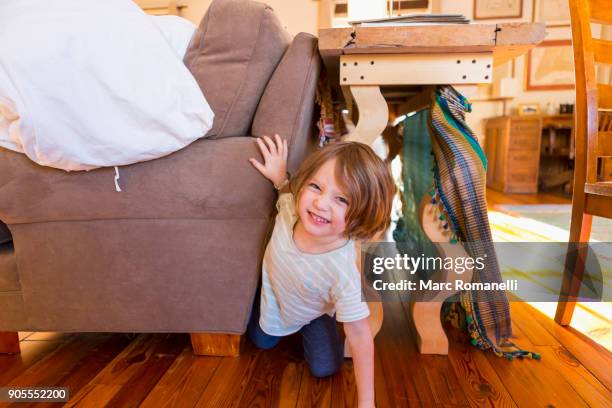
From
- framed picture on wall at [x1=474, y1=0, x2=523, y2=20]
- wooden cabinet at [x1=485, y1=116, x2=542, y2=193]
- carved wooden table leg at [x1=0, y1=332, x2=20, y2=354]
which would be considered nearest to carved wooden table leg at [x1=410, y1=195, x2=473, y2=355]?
carved wooden table leg at [x1=0, y1=332, x2=20, y2=354]

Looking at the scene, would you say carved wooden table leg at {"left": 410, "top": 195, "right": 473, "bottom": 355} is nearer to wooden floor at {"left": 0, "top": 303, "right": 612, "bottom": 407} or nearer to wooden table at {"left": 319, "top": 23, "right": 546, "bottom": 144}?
wooden floor at {"left": 0, "top": 303, "right": 612, "bottom": 407}

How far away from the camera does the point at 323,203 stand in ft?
2.31

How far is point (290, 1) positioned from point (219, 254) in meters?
3.50

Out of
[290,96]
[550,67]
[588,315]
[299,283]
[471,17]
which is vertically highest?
[471,17]

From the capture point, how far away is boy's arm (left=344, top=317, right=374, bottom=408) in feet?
2.31

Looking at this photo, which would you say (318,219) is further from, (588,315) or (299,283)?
(588,315)

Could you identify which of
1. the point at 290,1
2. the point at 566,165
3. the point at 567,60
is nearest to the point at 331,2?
the point at 290,1

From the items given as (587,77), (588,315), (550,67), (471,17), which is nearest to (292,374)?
(588,315)

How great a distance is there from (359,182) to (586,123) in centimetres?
71

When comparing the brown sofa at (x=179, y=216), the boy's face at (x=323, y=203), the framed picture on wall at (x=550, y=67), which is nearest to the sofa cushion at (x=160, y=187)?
the brown sofa at (x=179, y=216)

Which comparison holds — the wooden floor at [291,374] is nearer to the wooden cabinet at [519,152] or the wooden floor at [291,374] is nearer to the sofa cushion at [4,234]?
the sofa cushion at [4,234]

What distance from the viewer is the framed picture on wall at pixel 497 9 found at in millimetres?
3672

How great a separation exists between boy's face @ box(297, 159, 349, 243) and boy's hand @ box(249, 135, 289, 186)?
8cm

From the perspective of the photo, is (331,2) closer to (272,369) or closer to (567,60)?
(567,60)
